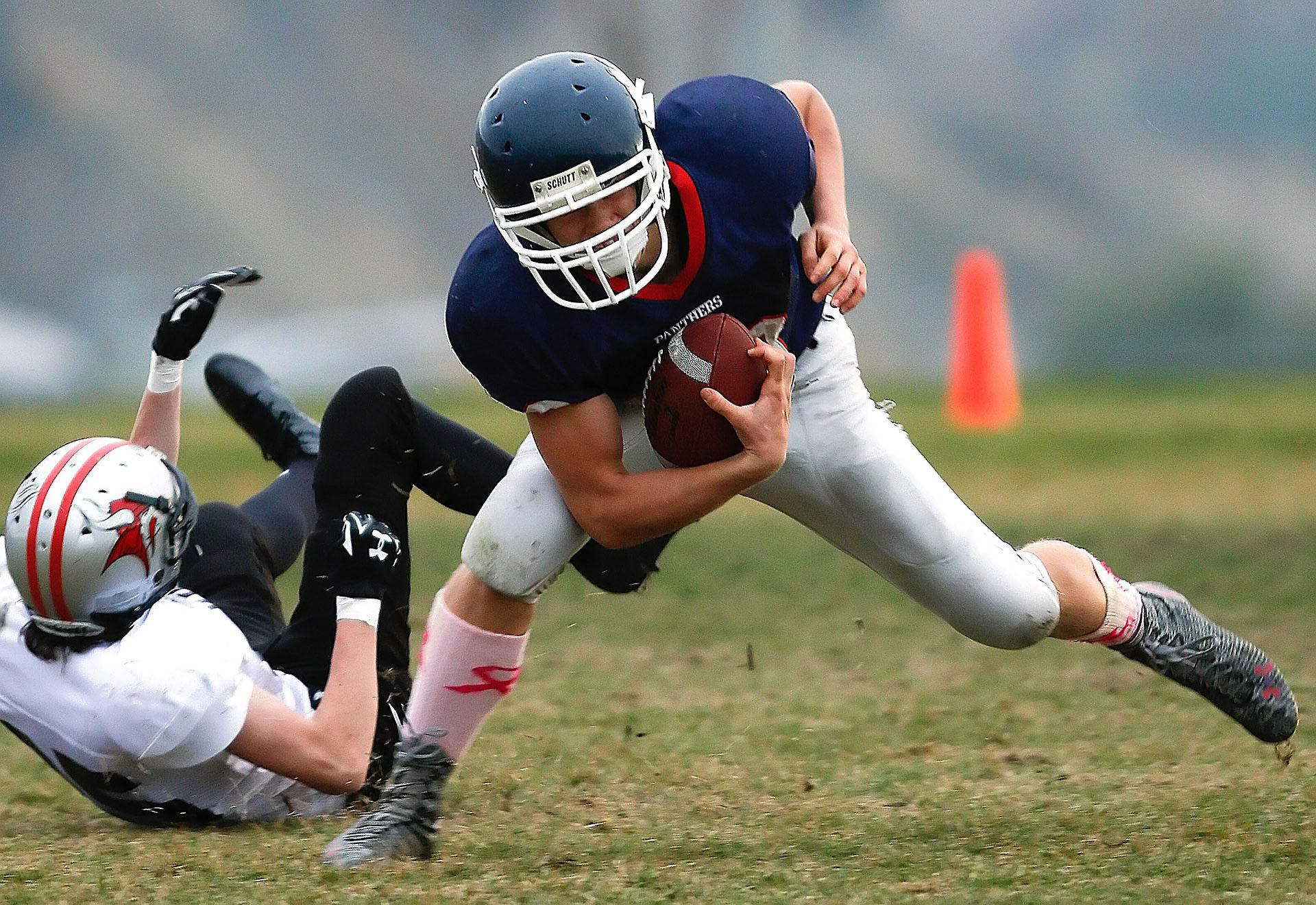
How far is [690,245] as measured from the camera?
2699 mm

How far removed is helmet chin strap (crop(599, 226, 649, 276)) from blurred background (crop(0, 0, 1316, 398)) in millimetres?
12086

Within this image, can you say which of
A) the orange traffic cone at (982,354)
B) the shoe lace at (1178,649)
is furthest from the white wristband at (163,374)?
the orange traffic cone at (982,354)

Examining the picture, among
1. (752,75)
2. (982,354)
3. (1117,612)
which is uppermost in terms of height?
(752,75)

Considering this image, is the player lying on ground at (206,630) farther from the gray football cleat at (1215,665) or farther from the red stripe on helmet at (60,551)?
the gray football cleat at (1215,665)

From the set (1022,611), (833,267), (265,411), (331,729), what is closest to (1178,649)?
(1022,611)

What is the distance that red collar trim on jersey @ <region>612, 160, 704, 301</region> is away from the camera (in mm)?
2699

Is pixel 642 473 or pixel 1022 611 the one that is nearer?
pixel 642 473

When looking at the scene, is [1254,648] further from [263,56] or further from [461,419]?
[263,56]

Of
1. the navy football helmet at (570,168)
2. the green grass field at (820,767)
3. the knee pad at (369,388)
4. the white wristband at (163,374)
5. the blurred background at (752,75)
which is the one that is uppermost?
the blurred background at (752,75)

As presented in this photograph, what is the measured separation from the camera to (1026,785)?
3.18 m

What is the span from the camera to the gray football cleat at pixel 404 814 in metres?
2.68

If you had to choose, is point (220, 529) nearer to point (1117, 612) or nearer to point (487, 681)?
point (487, 681)

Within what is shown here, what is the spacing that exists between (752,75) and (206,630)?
14.6m

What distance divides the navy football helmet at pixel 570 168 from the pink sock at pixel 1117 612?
1030 mm
